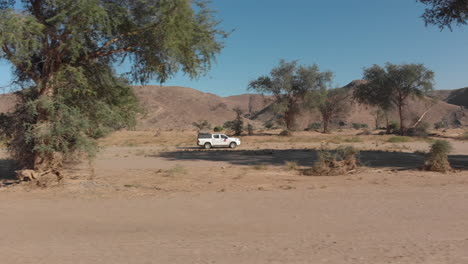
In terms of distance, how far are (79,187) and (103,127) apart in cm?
269

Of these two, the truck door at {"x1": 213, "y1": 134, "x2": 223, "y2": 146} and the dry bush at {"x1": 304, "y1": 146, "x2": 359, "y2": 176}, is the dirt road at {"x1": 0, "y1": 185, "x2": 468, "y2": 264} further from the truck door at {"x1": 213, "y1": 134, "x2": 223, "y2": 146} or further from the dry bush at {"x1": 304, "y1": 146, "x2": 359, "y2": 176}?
the truck door at {"x1": 213, "y1": 134, "x2": 223, "y2": 146}

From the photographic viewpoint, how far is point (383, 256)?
19.2 ft

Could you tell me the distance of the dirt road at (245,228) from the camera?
6105 millimetres

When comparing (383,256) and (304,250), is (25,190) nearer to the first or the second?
(304,250)

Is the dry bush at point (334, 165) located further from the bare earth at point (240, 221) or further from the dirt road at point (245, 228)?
the dirt road at point (245, 228)

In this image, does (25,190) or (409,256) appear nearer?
(409,256)

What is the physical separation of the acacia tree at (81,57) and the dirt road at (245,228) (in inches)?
113

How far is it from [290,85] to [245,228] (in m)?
48.7

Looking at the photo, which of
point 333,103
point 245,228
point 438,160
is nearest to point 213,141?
point 438,160

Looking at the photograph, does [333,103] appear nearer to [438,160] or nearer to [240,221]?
[438,160]

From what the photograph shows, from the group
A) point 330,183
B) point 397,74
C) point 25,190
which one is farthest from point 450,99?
point 25,190

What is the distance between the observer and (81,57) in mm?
14719

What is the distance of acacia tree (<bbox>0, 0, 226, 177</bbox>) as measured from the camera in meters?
13.0

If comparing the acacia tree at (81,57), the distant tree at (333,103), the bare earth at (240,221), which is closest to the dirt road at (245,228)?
the bare earth at (240,221)
